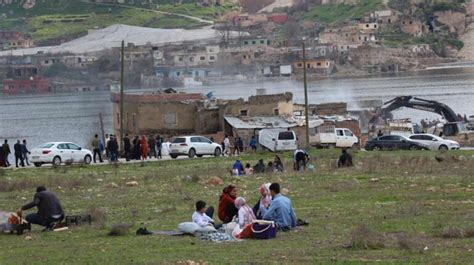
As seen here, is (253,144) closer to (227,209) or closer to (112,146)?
(112,146)

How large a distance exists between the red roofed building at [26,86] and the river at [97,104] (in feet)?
8.49

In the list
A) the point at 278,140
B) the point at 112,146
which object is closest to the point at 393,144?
the point at 278,140

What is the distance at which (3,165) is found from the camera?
33.6 m

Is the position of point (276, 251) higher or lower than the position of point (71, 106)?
higher

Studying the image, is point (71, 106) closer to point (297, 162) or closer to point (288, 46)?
point (288, 46)

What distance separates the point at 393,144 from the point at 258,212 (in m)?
22.0

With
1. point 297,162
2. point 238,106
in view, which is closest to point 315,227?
point 297,162

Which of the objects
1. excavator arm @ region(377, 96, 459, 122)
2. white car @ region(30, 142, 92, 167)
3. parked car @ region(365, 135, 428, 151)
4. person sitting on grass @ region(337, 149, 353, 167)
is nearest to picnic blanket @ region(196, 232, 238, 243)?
person sitting on grass @ region(337, 149, 353, 167)

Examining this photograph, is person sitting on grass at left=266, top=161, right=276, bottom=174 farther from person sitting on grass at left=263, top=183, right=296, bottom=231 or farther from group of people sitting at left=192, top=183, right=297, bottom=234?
person sitting on grass at left=263, top=183, right=296, bottom=231

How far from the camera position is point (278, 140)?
3953cm

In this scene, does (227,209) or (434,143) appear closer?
(227,209)

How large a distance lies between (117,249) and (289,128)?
94.3ft

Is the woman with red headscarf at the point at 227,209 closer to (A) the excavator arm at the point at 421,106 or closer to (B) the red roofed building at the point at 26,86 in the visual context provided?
(A) the excavator arm at the point at 421,106

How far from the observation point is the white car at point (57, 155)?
3353 cm
